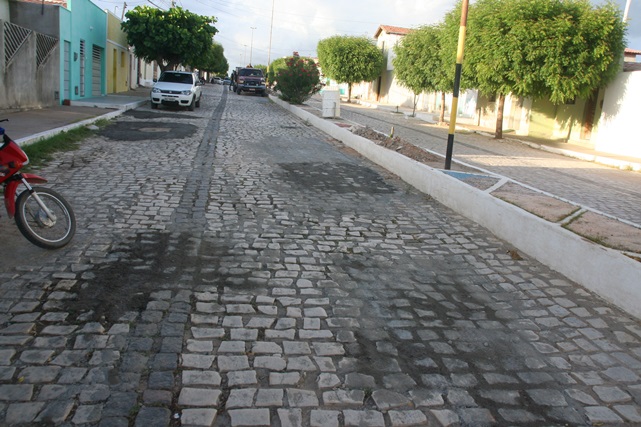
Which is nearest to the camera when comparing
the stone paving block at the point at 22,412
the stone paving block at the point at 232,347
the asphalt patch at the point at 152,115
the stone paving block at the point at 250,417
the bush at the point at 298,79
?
the stone paving block at the point at 22,412

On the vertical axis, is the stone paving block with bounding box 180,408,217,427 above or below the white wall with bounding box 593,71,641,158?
below

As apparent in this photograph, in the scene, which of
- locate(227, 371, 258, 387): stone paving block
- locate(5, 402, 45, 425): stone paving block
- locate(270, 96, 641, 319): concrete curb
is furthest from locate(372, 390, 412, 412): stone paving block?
locate(270, 96, 641, 319): concrete curb

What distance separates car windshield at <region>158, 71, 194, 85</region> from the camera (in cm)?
2244

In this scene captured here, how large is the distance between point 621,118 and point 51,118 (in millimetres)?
17778

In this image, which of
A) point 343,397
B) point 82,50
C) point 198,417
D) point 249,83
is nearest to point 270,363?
point 343,397

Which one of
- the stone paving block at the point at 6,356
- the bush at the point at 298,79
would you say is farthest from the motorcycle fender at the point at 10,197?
the bush at the point at 298,79

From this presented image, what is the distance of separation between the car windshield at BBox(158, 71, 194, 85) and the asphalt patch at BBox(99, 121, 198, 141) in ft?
20.8

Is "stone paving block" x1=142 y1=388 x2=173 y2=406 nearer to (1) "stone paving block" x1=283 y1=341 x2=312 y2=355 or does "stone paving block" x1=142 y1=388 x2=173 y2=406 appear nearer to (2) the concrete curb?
(1) "stone paving block" x1=283 y1=341 x2=312 y2=355

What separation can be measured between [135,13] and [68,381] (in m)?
30.6

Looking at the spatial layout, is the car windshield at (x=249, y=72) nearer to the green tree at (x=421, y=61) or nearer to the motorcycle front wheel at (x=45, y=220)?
the green tree at (x=421, y=61)

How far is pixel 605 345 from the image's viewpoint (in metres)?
3.81

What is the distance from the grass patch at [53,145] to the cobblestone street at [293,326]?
7.52ft

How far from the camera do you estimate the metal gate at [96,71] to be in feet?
81.0

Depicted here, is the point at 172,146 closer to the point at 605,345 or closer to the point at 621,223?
the point at 621,223
